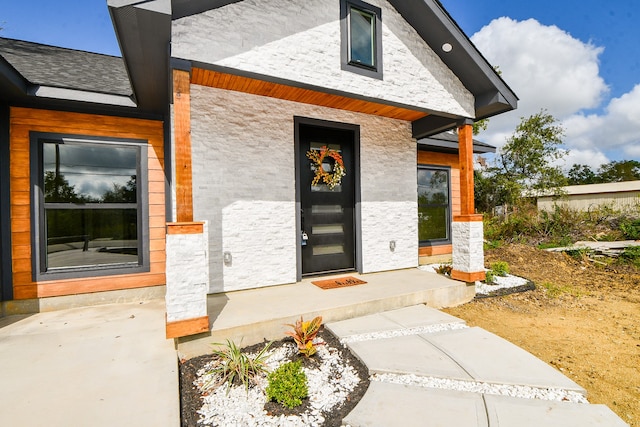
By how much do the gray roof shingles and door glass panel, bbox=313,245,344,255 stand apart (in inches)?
137

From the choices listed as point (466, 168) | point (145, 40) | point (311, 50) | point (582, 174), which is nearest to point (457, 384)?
point (466, 168)

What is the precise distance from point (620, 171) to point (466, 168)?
5029cm

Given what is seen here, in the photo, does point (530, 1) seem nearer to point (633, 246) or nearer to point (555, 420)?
point (633, 246)

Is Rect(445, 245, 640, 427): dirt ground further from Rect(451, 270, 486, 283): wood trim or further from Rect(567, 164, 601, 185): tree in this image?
Rect(567, 164, 601, 185): tree

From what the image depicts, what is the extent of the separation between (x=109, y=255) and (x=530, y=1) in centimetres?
1251

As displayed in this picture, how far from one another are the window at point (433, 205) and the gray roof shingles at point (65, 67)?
582cm

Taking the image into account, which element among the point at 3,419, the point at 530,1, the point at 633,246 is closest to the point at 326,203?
the point at 3,419

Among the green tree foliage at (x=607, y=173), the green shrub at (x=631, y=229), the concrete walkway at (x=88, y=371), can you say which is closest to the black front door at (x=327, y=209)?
the concrete walkway at (x=88, y=371)

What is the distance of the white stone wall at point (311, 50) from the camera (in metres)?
3.01

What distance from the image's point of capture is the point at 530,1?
866cm

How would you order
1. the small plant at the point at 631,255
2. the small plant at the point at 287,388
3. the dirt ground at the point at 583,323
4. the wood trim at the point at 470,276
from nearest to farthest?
the small plant at the point at 287,388
the dirt ground at the point at 583,323
the wood trim at the point at 470,276
the small plant at the point at 631,255

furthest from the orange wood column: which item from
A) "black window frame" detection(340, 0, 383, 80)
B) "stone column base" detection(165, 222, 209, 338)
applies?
"black window frame" detection(340, 0, 383, 80)

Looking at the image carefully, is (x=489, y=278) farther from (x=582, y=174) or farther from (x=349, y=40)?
(x=582, y=174)

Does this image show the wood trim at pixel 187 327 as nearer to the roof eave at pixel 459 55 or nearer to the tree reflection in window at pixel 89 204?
the tree reflection in window at pixel 89 204
